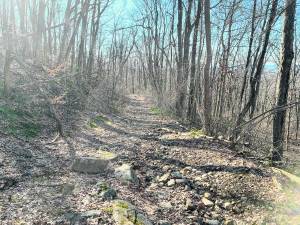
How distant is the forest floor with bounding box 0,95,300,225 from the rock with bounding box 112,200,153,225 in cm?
11

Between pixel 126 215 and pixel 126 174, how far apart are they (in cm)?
193

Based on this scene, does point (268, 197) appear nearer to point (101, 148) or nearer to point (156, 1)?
point (101, 148)

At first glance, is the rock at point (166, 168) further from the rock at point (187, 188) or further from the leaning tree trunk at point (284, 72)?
the leaning tree trunk at point (284, 72)

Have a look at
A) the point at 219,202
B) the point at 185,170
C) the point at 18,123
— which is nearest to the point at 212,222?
the point at 219,202

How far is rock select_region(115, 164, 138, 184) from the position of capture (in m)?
6.23

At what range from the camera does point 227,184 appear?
6.07 m

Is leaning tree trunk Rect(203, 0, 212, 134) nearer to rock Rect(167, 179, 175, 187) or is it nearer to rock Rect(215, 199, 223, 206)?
rock Rect(167, 179, 175, 187)

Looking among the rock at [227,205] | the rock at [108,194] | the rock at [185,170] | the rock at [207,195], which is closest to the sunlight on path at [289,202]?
the rock at [227,205]

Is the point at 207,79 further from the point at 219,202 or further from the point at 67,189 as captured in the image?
the point at 67,189

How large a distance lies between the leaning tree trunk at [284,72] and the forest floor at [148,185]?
69 cm

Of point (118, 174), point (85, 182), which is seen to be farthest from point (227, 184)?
point (85, 182)

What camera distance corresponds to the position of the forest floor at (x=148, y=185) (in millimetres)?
4711

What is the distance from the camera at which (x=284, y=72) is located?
727cm

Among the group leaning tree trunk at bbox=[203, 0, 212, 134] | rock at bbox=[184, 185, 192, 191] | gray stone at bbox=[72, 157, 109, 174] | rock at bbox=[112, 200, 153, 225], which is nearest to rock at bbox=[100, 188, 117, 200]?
rock at bbox=[112, 200, 153, 225]
